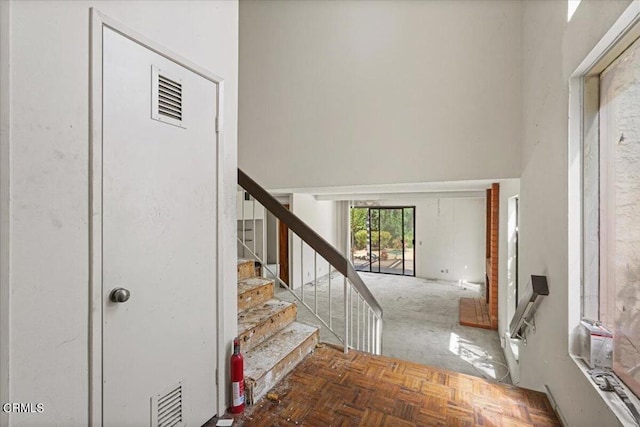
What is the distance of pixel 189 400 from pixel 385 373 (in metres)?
1.33

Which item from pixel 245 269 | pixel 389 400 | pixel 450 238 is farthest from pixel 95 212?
pixel 450 238

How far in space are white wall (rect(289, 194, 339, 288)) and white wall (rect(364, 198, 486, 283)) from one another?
6.84ft

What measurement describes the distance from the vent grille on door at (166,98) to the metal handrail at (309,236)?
1.07m

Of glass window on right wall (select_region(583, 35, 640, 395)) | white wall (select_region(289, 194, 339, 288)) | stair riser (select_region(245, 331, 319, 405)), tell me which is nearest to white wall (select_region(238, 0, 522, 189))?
glass window on right wall (select_region(583, 35, 640, 395))

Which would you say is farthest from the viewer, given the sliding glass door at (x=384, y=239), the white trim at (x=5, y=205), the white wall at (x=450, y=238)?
the sliding glass door at (x=384, y=239)

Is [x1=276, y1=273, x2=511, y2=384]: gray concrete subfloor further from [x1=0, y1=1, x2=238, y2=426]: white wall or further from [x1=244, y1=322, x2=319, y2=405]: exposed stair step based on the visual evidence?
[x1=0, y1=1, x2=238, y2=426]: white wall

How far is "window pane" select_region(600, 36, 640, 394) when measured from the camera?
1.25 metres

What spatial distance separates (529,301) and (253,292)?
211cm

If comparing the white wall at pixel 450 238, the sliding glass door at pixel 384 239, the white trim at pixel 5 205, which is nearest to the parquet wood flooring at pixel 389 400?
the white trim at pixel 5 205

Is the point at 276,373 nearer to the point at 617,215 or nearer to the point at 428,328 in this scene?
the point at 617,215

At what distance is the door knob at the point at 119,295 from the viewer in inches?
47.3

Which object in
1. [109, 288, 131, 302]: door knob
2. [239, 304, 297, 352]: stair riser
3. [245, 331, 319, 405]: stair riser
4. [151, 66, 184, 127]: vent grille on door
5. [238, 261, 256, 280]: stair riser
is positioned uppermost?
[151, 66, 184, 127]: vent grille on door

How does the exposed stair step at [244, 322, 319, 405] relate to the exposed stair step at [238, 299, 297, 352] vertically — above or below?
below

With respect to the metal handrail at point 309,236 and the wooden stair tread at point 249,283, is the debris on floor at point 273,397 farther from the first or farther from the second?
the metal handrail at point 309,236
